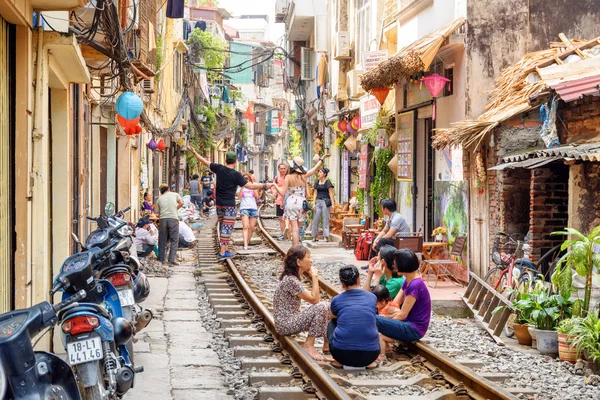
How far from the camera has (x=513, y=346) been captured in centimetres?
1016

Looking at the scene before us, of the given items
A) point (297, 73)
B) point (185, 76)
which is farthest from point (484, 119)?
point (297, 73)

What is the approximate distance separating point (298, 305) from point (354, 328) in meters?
1.15

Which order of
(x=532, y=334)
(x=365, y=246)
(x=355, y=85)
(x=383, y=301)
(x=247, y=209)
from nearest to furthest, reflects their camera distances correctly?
1. (x=532, y=334)
2. (x=383, y=301)
3. (x=365, y=246)
4. (x=247, y=209)
5. (x=355, y=85)

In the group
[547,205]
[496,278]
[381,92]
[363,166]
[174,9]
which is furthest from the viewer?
[363,166]

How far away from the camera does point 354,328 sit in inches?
338

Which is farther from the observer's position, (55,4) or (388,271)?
(388,271)

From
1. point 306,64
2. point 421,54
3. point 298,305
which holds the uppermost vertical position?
point 306,64

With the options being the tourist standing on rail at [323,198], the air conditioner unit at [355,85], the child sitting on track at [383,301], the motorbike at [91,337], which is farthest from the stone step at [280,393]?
the air conditioner unit at [355,85]

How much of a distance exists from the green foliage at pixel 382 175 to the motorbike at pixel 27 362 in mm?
16225

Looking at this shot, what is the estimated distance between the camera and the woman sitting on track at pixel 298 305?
925 centimetres

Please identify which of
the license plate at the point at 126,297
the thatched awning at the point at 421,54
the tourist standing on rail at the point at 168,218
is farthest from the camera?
the tourist standing on rail at the point at 168,218

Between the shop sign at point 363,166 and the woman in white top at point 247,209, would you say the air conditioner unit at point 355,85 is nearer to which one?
the shop sign at point 363,166


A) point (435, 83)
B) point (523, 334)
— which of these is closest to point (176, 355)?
point (523, 334)

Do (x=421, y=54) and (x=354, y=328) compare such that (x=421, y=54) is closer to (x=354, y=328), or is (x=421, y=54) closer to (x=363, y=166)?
(x=354, y=328)
